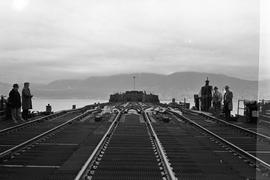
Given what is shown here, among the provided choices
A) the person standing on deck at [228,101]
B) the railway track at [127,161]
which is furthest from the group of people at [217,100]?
the railway track at [127,161]

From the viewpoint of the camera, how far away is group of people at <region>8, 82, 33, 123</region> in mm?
21406

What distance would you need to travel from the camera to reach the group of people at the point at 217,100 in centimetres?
2494

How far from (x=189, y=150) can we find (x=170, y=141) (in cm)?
221

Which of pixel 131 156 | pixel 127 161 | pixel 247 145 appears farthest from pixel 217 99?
pixel 127 161

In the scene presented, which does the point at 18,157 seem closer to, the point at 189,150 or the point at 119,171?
the point at 119,171

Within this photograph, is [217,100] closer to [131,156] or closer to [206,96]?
[206,96]

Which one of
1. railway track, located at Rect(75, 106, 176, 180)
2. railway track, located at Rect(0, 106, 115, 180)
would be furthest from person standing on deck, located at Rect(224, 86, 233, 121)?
railway track, located at Rect(75, 106, 176, 180)

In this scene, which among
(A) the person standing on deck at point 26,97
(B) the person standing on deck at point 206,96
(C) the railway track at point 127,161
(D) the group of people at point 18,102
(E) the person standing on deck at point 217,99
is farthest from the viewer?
(B) the person standing on deck at point 206,96

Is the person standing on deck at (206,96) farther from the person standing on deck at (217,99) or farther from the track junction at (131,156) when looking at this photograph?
the track junction at (131,156)

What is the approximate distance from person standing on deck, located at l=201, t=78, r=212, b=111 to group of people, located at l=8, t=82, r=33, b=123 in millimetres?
14179

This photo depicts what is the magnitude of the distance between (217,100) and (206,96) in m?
4.41

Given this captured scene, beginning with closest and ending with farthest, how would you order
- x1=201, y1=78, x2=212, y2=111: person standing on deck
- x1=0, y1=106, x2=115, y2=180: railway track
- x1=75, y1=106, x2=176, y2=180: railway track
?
x1=75, y1=106, x2=176, y2=180: railway track
x1=0, y1=106, x2=115, y2=180: railway track
x1=201, y1=78, x2=212, y2=111: person standing on deck

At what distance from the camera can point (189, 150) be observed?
13609 millimetres

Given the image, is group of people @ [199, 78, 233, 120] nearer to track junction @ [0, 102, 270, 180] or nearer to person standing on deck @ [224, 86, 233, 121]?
person standing on deck @ [224, 86, 233, 121]
